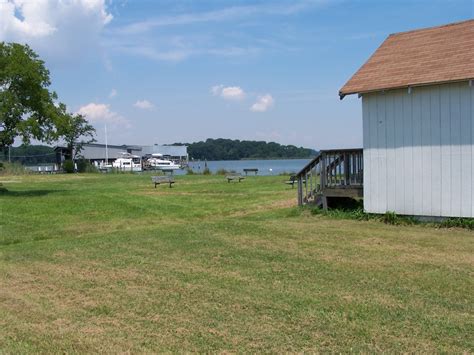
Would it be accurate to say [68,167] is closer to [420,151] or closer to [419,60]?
[419,60]

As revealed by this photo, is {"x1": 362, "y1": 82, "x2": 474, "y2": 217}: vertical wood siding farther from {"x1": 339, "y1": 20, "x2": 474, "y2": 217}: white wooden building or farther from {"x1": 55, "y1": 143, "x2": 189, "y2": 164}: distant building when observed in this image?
{"x1": 55, "y1": 143, "x2": 189, "y2": 164}: distant building

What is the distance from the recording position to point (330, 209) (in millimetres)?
14883

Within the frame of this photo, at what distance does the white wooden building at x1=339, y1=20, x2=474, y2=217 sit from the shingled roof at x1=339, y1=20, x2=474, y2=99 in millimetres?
26

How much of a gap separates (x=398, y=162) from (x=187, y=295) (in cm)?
789

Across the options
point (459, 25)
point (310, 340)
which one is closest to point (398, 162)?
point (459, 25)

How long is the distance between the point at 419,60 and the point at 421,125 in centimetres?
175

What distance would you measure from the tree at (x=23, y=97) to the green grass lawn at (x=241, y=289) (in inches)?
486

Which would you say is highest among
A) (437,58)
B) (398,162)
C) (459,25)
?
(459,25)

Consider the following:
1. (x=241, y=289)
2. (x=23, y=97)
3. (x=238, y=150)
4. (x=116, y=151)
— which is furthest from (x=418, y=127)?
(x=238, y=150)

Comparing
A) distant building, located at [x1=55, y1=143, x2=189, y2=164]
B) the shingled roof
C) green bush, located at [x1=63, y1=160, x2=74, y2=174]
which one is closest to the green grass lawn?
the shingled roof

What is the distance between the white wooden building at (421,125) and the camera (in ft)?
39.2

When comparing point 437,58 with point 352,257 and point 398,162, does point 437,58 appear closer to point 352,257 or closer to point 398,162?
point 398,162

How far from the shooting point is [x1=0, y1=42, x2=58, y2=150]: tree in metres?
23.9

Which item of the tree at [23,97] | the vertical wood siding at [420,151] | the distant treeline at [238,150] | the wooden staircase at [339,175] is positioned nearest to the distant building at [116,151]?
the distant treeline at [238,150]
